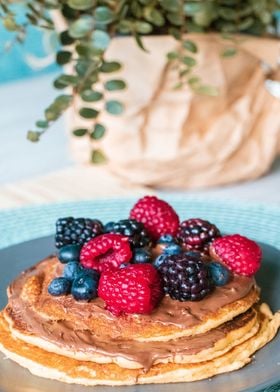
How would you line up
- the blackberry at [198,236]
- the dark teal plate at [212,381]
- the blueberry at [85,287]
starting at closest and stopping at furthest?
the dark teal plate at [212,381], the blueberry at [85,287], the blackberry at [198,236]

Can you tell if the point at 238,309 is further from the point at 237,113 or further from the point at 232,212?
the point at 237,113

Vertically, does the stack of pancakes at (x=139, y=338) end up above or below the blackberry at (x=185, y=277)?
below

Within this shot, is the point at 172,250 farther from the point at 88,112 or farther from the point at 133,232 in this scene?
the point at 88,112

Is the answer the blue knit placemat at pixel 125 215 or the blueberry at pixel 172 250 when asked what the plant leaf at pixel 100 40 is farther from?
the blueberry at pixel 172 250

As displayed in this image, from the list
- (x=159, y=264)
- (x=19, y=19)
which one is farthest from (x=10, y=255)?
(x=19, y=19)

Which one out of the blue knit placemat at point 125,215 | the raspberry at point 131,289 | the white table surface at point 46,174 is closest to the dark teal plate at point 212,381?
the raspberry at point 131,289

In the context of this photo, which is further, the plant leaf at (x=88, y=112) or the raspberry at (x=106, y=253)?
the plant leaf at (x=88, y=112)

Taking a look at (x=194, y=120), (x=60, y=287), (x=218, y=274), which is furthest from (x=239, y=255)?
(x=194, y=120)
